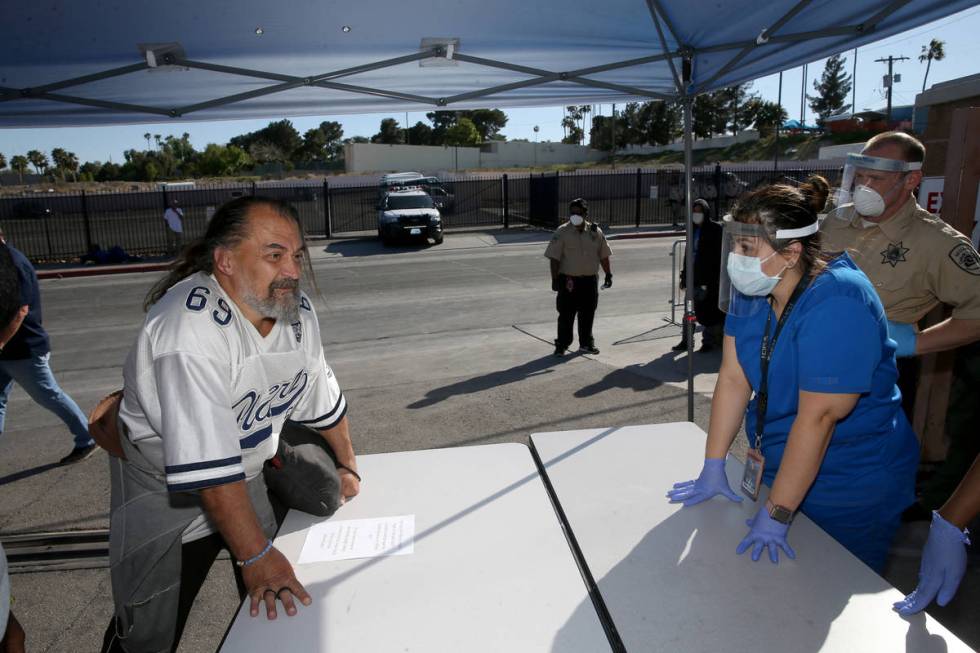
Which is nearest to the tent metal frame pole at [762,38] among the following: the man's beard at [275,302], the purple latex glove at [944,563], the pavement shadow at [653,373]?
the purple latex glove at [944,563]

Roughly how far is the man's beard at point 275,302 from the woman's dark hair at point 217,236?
0.18 metres

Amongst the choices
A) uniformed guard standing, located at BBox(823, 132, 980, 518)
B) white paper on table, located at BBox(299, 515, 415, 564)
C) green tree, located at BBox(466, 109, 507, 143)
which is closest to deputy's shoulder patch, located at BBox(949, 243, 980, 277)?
uniformed guard standing, located at BBox(823, 132, 980, 518)

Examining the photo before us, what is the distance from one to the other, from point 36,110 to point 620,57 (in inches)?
155

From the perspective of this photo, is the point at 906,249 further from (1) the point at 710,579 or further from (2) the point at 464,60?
(2) the point at 464,60

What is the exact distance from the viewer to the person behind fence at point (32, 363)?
4766 mm

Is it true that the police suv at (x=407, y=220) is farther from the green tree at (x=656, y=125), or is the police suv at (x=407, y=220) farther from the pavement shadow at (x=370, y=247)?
the green tree at (x=656, y=125)

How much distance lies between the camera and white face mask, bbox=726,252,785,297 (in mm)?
2086

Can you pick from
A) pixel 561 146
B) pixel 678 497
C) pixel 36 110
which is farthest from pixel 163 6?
pixel 561 146

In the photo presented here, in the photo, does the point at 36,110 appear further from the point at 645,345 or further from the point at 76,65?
the point at 645,345

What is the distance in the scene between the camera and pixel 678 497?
2252 mm

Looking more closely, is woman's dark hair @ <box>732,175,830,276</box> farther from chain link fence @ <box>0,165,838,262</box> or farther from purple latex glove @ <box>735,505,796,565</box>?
chain link fence @ <box>0,165,838,262</box>

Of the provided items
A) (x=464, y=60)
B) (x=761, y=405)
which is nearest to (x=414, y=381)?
(x=464, y=60)

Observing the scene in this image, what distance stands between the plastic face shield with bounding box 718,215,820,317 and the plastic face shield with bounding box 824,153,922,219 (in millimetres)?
1169

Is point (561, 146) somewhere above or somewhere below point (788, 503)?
above
